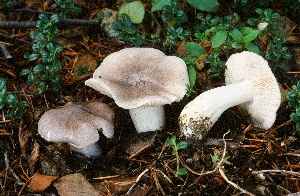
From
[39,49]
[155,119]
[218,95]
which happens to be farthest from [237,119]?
[39,49]

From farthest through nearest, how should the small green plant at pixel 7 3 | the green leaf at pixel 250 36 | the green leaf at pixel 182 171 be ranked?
the small green plant at pixel 7 3, the green leaf at pixel 250 36, the green leaf at pixel 182 171

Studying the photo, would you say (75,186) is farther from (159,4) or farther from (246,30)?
(246,30)

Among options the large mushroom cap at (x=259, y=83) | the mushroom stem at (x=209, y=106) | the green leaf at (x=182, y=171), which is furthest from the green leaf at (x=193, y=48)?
the green leaf at (x=182, y=171)

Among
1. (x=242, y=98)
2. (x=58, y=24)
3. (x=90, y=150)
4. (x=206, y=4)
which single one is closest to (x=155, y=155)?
(x=90, y=150)

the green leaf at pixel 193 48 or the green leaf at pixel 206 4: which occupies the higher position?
the green leaf at pixel 206 4

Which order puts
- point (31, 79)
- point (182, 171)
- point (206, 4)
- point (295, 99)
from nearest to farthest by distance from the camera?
1. point (182, 171)
2. point (295, 99)
3. point (31, 79)
4. point (206, 4)

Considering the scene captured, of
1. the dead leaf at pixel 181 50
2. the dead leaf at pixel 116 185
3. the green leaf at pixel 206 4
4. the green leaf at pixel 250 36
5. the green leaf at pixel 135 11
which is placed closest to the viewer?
the dead leaf at pixel 116 185

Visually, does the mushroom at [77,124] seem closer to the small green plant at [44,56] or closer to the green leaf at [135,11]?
the small green plant at [44,56]

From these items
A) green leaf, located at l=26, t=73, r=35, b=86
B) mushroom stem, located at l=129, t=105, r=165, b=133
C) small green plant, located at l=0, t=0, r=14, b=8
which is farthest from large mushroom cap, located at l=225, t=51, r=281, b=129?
small green plant, located at l=0, t=0, r=14, b=8
